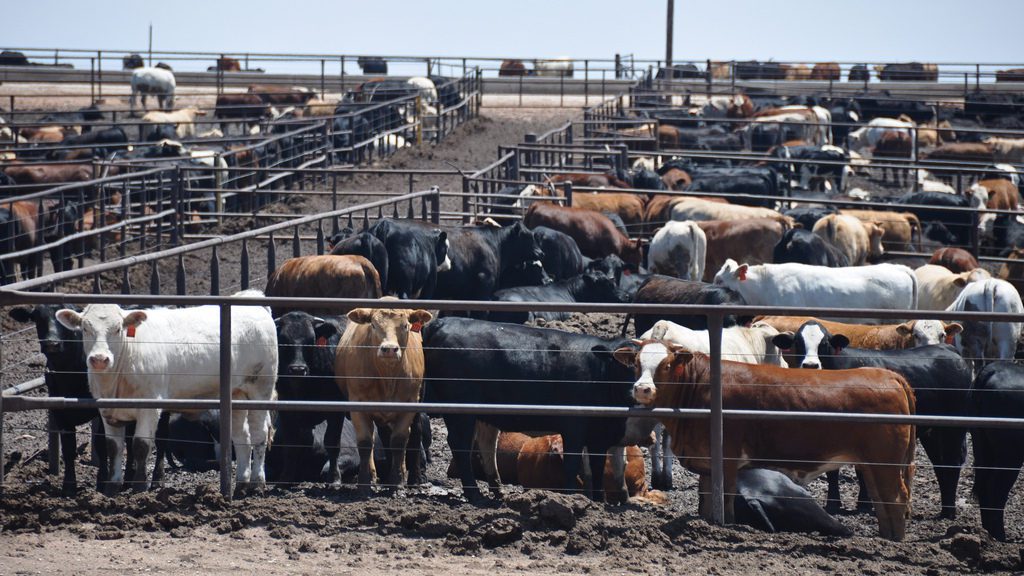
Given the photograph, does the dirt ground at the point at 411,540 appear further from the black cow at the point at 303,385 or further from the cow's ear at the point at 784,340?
the cow's ear at the point at 784,340

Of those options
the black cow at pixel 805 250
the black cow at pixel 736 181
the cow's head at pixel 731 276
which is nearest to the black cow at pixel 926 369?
the cow's head at pixel 731 276

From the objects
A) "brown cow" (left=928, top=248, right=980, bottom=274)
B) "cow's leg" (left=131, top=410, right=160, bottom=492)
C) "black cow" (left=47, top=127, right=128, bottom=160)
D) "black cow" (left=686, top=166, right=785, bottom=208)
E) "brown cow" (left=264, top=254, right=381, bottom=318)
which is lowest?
"cow's leg" (left=131, top=410, right=160, bottom=492)

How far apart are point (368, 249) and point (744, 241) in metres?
5.76

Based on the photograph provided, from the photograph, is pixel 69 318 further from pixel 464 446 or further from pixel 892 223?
pixel 892 223

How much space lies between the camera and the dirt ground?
562 cm

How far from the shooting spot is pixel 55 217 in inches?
638

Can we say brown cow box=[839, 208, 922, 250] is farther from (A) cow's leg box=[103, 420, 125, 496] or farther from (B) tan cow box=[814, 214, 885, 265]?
(A) cow's leg box=[103, 420, 125, 496]

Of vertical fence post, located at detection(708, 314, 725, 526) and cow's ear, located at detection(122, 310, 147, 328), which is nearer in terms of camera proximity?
vertical fence post, located at detection(708, 314, 725, 526)

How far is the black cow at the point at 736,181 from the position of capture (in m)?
21.2

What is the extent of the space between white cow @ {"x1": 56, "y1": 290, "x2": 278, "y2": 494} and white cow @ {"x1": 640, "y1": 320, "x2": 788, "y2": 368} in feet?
8.97

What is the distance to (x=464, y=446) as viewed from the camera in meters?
7.79

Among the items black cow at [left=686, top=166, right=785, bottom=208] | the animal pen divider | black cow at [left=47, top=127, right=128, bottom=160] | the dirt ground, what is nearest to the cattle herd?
A: the animal pen divider

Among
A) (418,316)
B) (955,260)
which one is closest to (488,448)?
(418,316)

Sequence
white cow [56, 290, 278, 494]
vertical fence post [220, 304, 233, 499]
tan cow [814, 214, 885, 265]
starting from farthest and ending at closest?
1. tan cow [814, 214, 885, 265]
2. white cow [56, 290, 278, 494]
3. vertical fence post [220, 304, 233, 499]
